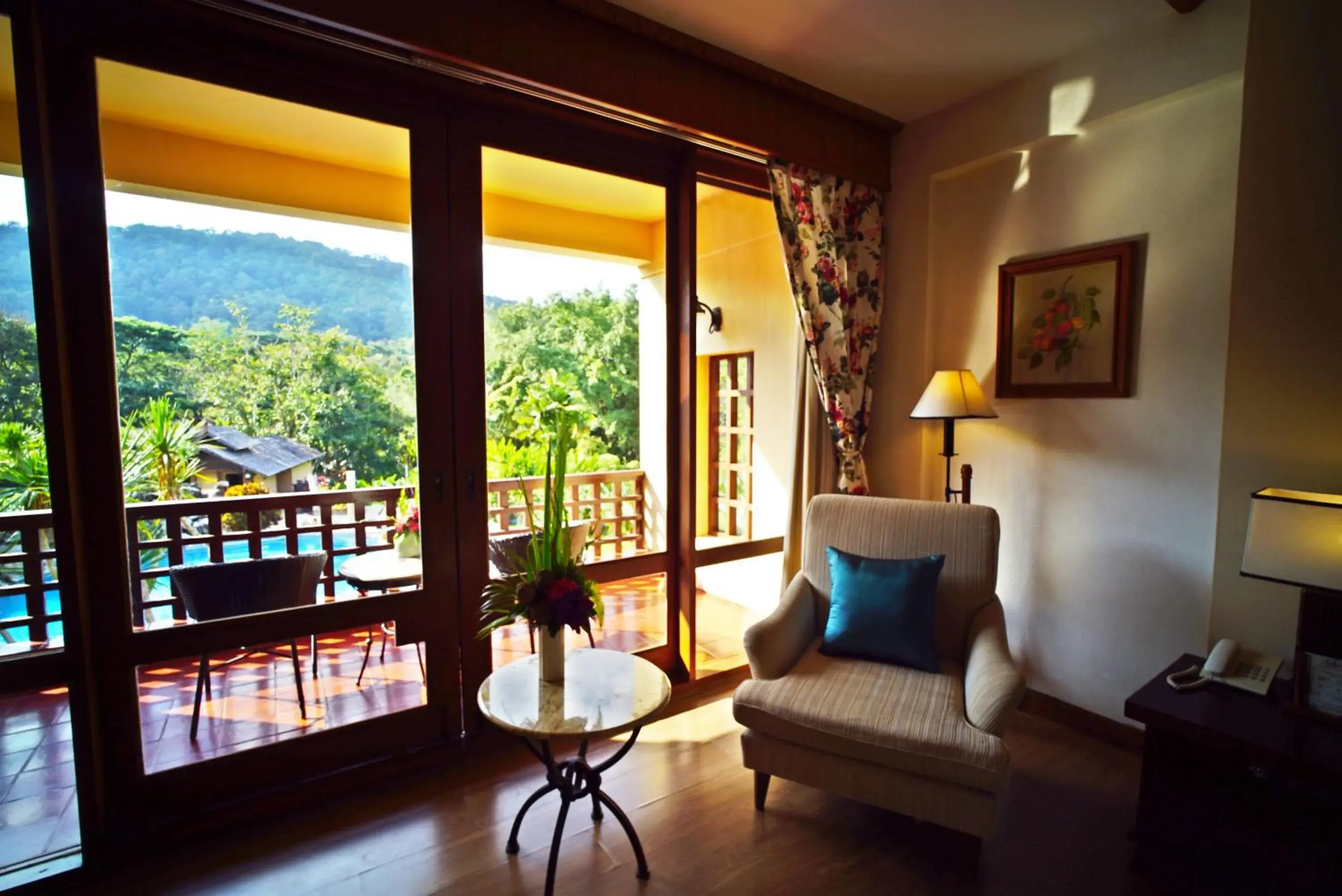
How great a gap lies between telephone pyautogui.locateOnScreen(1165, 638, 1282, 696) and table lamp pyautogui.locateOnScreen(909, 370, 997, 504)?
106cm

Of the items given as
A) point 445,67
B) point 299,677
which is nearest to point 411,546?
point 299,677

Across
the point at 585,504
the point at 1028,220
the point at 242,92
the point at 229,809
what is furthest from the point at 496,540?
the point at 1028,220

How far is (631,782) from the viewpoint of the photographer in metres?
2.15

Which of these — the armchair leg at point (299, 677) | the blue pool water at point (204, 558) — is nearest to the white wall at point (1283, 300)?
the blue pool water at point (204, 558)

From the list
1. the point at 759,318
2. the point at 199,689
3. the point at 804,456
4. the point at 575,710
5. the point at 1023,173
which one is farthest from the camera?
the point at 759,318

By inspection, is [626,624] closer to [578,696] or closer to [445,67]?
[578,696]

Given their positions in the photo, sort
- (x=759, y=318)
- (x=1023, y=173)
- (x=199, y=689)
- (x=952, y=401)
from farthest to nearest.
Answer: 1. (x=759, y=318)
2. (x=1023, y=173)
3. (x=952, y=401)
4. (x=199, y=689)

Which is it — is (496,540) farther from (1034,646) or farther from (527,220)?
(1034,646)

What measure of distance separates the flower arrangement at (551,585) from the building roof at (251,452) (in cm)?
86

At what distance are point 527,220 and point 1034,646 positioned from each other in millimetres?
2844

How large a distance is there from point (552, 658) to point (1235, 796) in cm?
195

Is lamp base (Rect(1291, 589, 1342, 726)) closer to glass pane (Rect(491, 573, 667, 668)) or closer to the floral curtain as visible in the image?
the floral curtain

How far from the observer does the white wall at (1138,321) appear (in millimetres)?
2125

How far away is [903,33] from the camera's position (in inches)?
89.6
